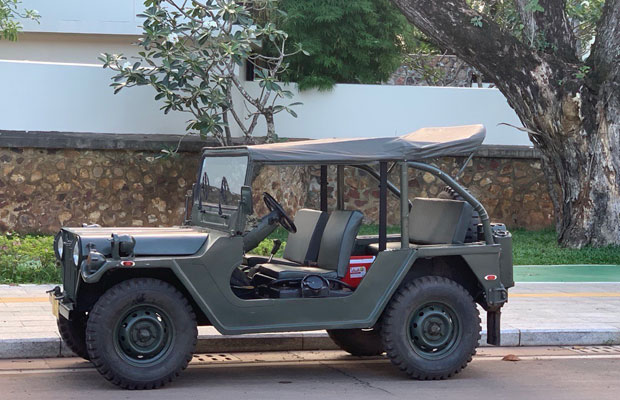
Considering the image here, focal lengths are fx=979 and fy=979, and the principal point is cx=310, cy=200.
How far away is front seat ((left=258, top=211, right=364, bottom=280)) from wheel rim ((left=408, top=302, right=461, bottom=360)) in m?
0.68

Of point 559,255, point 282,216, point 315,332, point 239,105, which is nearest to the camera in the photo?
point 282,216

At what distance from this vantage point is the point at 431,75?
2486 centimetres

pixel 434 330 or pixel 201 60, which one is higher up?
pixel 201 60

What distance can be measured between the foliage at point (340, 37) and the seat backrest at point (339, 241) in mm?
9374

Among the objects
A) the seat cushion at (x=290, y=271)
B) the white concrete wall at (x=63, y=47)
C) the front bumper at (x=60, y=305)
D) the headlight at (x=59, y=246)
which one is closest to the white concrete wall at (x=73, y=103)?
the white concrete wall at (x=63, y=47)

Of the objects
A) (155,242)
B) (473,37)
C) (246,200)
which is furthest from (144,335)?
(473,37)

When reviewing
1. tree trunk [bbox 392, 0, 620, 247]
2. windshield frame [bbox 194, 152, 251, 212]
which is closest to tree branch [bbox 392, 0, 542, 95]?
tree trunk [bbox 392, 0, 620, 247]

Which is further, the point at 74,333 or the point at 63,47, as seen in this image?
the point at 63,47

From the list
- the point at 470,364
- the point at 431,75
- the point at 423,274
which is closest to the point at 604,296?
the point at 470,364

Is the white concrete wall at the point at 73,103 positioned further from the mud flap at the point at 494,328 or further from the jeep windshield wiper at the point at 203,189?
the mud flap at the point at 494,328

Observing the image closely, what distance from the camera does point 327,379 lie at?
753cm

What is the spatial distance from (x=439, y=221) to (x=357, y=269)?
80 cm

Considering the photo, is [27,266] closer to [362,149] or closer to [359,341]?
[359,341]

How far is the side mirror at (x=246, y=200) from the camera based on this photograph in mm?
7008
